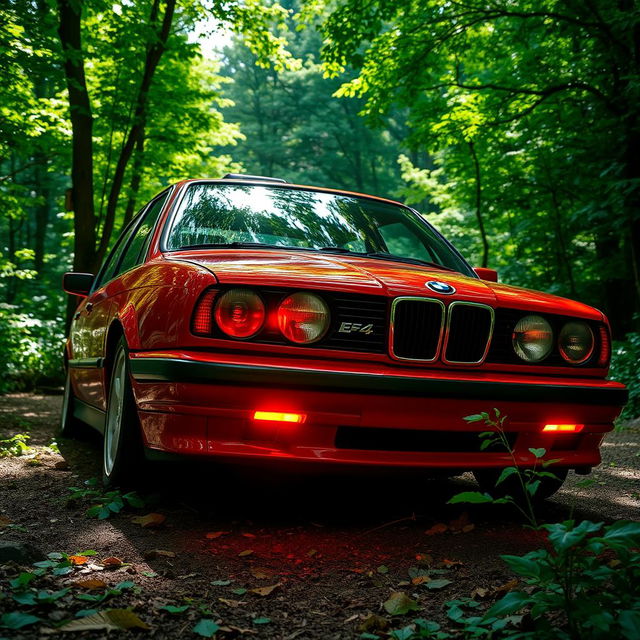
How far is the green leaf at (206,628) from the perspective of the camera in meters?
2.07

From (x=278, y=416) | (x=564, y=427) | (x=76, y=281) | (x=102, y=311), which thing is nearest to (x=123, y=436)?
(x=278, y=416)

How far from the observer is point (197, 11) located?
1263 centimetres

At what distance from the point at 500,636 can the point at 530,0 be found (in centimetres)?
1060

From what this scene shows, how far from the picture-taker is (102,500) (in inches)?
141

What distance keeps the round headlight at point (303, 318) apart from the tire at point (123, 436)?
34.6 inches

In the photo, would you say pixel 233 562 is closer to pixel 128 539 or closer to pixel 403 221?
pixel 128 539

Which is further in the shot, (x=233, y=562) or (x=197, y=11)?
(x=197, y=11)

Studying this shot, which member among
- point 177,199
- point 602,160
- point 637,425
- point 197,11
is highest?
point 197,11

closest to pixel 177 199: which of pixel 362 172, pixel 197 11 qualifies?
pixel 197 11

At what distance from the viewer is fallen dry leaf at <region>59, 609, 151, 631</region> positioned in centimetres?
204

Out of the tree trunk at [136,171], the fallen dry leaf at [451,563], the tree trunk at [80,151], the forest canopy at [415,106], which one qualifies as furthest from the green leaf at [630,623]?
the tree trunk at [136,171]

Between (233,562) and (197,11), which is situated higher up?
(197,11)

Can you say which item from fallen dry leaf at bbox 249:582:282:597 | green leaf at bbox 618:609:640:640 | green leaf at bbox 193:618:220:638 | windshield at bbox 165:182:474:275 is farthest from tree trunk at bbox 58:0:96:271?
green leaf at bbox 618:609:640:640

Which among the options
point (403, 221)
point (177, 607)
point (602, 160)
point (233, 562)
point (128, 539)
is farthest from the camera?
point (602, 160)
